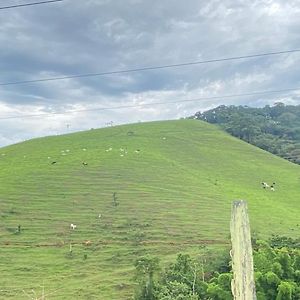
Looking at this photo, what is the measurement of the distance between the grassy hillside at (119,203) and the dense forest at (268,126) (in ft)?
28.0

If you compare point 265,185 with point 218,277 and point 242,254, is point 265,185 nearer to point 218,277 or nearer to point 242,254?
point 218,277

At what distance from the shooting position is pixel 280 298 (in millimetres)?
23141

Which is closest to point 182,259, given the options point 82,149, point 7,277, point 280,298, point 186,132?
point 280,298

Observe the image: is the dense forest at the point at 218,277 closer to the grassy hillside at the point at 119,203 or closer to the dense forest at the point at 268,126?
the grassy hillside at the point at 119,203

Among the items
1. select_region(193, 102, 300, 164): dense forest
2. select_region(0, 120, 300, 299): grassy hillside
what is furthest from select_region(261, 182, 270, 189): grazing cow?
select_region(193, 102, 300, 164): dense forest

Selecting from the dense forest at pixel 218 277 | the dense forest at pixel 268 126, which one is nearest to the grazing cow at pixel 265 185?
the dense forest at pixel 268 126

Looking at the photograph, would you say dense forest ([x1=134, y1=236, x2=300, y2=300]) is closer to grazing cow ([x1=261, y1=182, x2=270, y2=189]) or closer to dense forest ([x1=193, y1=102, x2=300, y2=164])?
grazing cow ([x1=261, y1=182, x2=270, y2=189])

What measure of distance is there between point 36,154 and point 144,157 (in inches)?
850

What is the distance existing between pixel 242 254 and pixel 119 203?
58.6 m

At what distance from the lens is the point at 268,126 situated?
5418 inches

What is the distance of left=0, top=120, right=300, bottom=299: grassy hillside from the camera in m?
45.8

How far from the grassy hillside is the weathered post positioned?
35.3m

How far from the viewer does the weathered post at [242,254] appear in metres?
5.14

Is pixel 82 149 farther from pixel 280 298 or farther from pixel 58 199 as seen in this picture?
pixel 280 298
